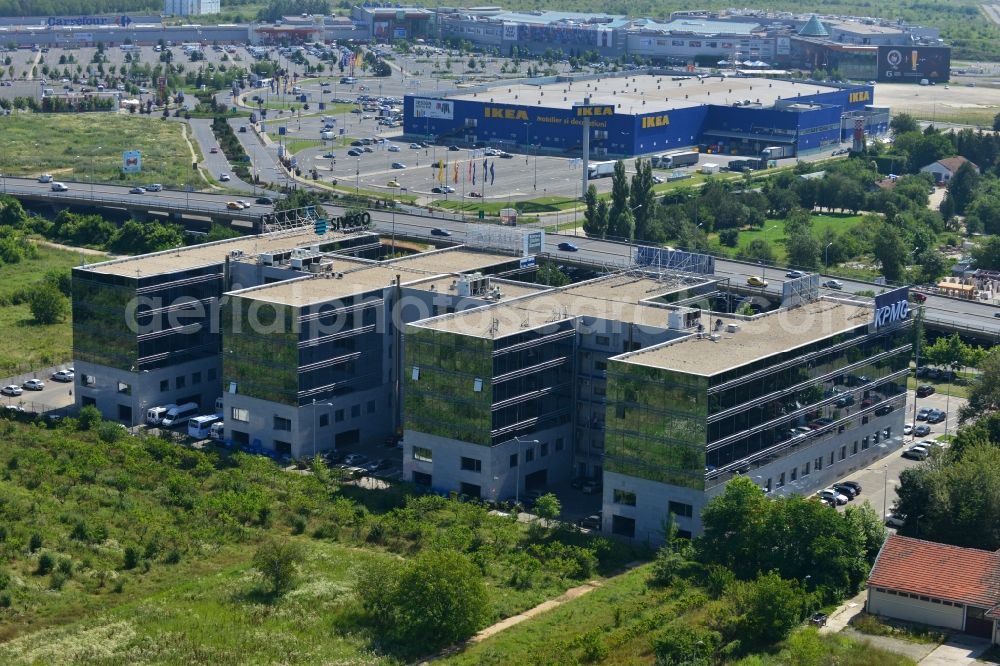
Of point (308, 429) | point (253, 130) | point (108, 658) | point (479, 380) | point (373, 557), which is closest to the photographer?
point (108, 658)

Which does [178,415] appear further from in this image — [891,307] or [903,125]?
[903,125]

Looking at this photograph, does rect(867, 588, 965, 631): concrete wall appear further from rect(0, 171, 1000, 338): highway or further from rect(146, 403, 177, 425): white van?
rect(146, 403, 177, 425): white van

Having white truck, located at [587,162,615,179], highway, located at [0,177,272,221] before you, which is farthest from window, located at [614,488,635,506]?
white truck, located at [587,162,615,179]

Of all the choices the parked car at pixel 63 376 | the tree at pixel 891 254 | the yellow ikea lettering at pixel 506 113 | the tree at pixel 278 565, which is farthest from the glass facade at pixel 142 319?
the yellow ikea lettering at pixel 506 113

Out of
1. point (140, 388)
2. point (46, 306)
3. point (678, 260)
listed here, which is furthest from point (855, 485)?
point (46, 306)

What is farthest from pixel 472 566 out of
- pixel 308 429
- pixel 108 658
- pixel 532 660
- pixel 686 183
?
pixel 686 183

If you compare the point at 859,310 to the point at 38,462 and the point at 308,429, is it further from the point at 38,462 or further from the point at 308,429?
the point at 38,462
